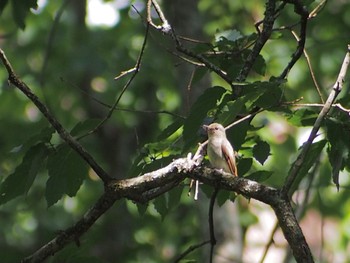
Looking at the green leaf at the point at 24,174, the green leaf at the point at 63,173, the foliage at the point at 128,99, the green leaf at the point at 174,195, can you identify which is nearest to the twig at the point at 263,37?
the green leaf at the point at 174,195

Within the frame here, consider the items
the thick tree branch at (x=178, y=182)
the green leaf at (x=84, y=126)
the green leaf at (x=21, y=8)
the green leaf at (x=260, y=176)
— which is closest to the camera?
the thick tree branch at (x=178, y=182)

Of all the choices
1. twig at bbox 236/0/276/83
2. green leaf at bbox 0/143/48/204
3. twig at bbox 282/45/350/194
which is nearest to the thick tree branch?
twig at bbox 282/45/350/194

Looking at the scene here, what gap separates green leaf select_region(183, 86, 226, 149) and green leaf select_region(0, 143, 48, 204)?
745 millimetres

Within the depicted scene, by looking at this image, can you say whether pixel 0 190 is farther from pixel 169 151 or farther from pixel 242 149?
pixel 242 149

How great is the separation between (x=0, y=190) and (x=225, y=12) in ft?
25.0

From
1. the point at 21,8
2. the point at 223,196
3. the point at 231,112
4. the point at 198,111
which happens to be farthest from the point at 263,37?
the point at 21,8

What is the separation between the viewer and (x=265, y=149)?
3.93 m

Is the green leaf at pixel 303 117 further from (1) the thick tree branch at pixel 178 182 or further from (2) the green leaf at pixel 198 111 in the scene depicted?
(1) the thick tree branch at pixel 178 182

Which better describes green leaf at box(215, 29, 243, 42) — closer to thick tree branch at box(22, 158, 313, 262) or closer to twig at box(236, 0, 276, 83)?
twig at box(236, 0, 276, 83)

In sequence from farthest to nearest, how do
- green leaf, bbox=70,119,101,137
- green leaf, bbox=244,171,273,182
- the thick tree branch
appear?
1. green leaf, bbox=70,119,101,137
2. green leaf, bbox=244,171,273,182
3. the thick tree branch

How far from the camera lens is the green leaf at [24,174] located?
383 cm

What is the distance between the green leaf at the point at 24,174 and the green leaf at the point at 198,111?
0.74 m

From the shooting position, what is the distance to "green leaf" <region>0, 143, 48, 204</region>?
12.6 feet

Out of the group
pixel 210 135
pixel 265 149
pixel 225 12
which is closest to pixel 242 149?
pixel 265 149
